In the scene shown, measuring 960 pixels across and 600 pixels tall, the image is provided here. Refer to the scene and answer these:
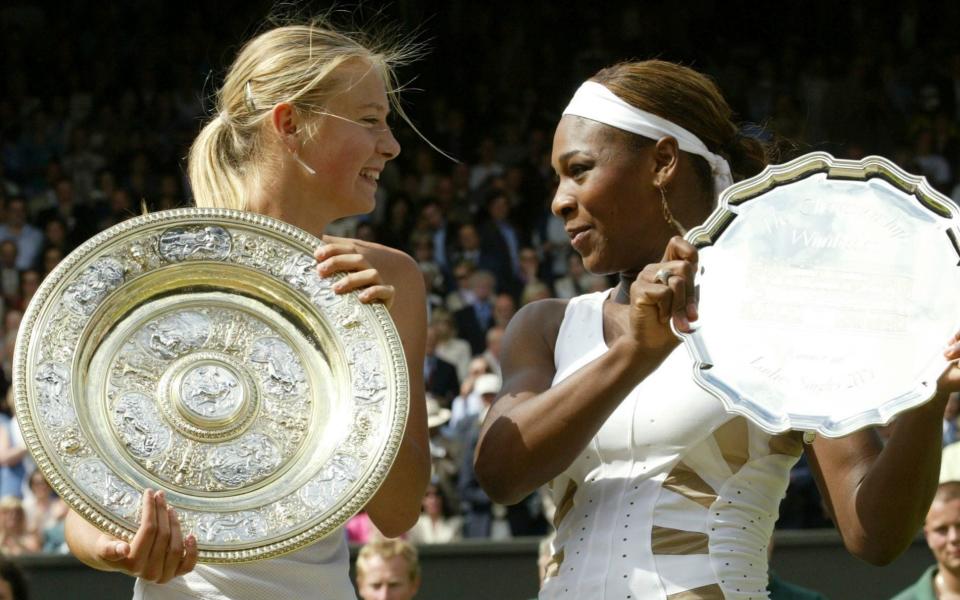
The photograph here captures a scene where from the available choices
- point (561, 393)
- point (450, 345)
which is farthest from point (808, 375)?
point (450, 345)

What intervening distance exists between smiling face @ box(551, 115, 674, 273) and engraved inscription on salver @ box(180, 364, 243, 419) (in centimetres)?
60

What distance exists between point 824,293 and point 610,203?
40 cm

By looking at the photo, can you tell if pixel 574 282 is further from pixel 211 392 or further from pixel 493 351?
pixel 211 392

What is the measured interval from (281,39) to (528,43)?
12127mm

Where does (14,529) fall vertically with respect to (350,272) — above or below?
below

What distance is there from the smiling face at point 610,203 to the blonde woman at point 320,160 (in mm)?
320

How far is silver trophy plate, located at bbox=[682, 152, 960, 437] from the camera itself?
2.38 metres

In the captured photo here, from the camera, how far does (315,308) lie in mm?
2537

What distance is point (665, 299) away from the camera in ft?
7.64

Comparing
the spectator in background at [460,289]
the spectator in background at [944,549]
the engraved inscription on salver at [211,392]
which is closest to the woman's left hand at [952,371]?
the engraved inscription on salver at [211,392]

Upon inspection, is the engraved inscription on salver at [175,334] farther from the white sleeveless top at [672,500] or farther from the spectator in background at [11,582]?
the spectator in background at [11,582]

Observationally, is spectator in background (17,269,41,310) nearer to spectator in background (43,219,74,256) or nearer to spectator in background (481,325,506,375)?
spectator in background (43,219,74,256)

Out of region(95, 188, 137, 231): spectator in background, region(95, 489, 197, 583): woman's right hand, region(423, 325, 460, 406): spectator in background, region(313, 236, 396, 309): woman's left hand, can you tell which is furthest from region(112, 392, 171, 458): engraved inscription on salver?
region(95, 188, 137, 231): spectator in background

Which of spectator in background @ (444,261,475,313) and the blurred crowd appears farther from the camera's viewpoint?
spectator in background @ (444,261,475,313)
